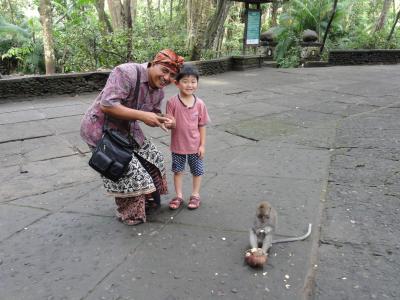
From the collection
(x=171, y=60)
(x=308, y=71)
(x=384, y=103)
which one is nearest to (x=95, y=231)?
(x=171, y=60)

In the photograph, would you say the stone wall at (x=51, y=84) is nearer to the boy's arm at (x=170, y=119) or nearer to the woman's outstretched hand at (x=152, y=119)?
the boy's arm at (x=170, y=119)

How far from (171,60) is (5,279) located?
1.74 m

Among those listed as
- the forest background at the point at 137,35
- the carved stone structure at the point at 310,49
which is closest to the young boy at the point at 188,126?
the forest background at the point at 137,35

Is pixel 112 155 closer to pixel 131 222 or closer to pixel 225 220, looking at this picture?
pixel 131 222

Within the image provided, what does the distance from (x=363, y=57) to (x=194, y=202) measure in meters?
13.1

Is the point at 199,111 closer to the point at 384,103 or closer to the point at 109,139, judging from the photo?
the point at 109,139

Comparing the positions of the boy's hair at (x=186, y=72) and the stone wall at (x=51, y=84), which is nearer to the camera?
the boy's hair at (x=186, y=72)

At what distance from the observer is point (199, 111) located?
123 inches

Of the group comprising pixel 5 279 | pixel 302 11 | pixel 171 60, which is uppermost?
pixel 302 11

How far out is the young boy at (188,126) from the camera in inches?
117

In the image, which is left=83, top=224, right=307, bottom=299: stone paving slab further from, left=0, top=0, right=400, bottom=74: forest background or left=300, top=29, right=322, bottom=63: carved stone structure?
left=300, top=29, right=322, bottom=63: carved stone structure

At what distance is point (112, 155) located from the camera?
274 cm

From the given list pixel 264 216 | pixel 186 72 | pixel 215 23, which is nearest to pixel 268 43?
pixel 215 23

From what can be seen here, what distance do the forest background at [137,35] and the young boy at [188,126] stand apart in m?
7.19
